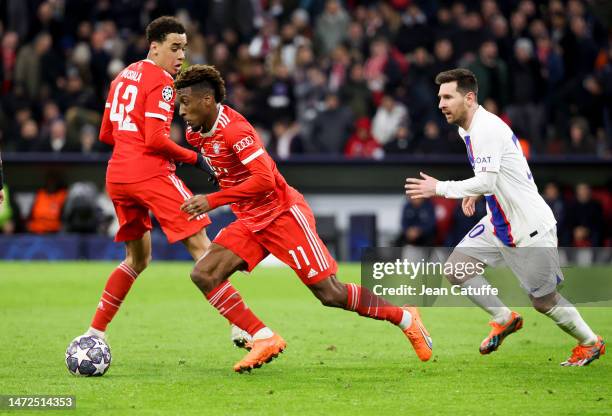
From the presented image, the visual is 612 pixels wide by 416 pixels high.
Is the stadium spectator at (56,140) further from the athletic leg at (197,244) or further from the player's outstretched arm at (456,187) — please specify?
the player's outstretched arm at (456,187)

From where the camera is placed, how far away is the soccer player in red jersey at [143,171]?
9.28m

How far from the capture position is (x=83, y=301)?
13930 mm

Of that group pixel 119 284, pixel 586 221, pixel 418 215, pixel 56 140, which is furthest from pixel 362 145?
pixel 119 284

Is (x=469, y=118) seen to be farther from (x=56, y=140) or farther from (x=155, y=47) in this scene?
(x=56, y=140)

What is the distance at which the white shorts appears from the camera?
28.8ft

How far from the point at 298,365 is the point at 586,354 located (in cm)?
224

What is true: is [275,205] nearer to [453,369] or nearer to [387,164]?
[453,369]

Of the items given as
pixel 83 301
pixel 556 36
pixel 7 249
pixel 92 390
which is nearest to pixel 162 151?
pixel 92 390

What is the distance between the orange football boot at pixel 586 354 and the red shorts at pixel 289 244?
2.00m

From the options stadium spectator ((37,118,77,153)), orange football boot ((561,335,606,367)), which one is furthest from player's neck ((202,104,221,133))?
stadium spectator ((37,118,77,153))

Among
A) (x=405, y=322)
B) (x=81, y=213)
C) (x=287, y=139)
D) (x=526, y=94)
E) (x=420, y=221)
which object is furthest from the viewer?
(x=526, y=94)

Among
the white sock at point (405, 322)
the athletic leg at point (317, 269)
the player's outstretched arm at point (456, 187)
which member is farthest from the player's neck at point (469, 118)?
the white sock at point (405, 322)

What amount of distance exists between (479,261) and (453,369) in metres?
0.99

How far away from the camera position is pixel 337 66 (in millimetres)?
21844
